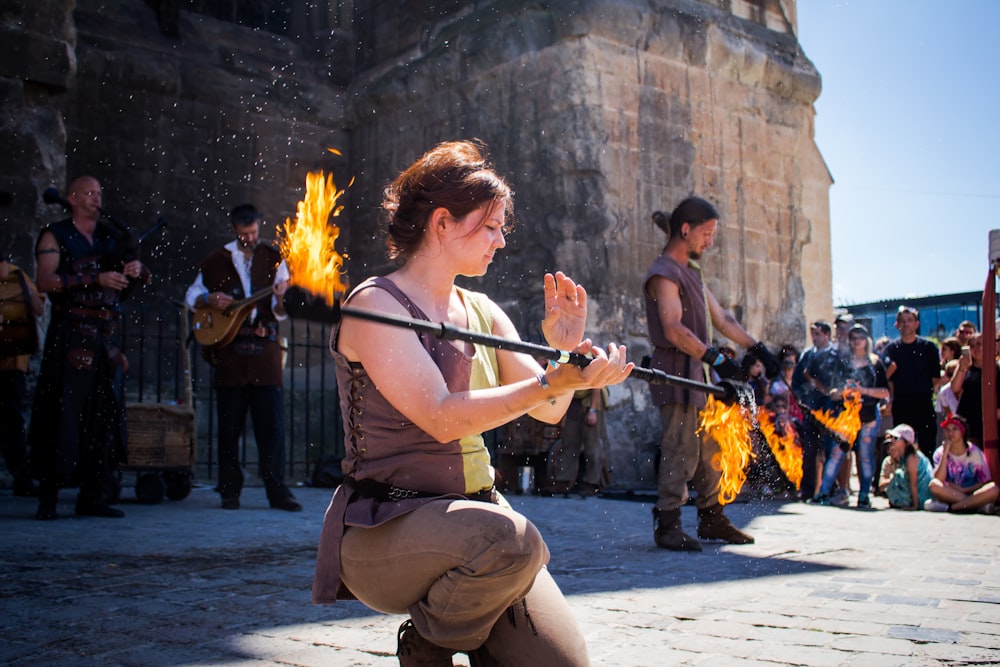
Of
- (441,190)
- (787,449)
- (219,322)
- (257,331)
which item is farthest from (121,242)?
(787,449)

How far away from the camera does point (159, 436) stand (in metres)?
7.57

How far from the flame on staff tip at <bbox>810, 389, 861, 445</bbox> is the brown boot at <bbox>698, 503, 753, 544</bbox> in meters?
3.94

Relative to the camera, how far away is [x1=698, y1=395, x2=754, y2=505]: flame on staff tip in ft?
18.5

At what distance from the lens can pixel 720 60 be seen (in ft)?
36.1

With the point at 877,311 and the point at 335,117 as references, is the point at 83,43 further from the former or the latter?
the point at 877,311

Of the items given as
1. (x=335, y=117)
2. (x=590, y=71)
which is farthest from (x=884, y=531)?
(x=335, y=117)

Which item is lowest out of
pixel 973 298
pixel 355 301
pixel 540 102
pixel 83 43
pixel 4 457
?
pixel 4 457

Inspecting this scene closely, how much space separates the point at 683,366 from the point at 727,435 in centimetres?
46

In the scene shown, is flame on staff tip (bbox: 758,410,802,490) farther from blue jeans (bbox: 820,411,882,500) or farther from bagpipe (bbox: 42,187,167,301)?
bagpipe (bbox: 42,187,167,301)

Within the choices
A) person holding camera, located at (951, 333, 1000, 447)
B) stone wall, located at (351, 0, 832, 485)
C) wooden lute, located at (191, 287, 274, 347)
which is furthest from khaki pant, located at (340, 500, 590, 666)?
person holding camera, located at (951, 333, 1000, 447)

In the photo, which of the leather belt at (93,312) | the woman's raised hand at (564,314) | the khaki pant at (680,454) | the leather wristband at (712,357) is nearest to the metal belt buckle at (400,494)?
the woman's raised hand at (564,314)

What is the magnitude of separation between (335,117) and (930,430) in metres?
7.42

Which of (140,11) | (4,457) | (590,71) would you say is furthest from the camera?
(140,11)

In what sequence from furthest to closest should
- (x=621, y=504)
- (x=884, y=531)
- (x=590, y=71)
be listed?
1. (x=590, y=71)
2. (x=621, y=504)
3. (x=884, y=531)
